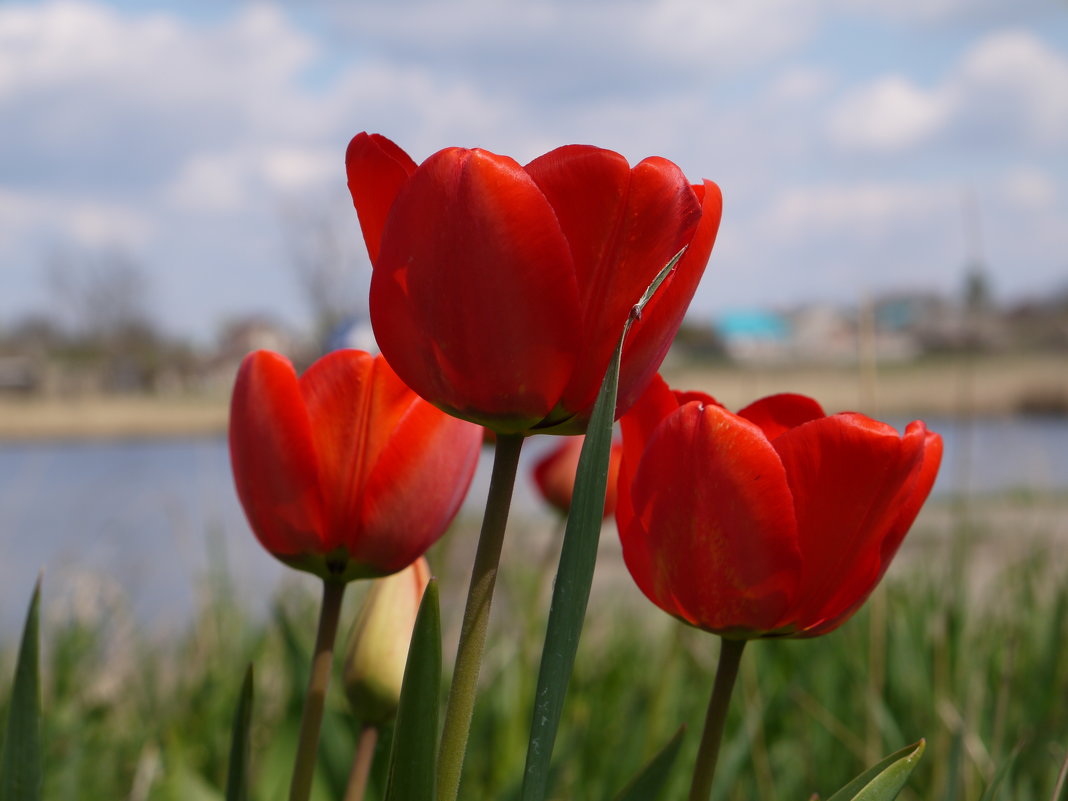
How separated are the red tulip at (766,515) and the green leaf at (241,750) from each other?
174 millimetres

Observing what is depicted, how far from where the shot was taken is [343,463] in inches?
18.8

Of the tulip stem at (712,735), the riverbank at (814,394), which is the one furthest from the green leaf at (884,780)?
the riverbank at (814,394)

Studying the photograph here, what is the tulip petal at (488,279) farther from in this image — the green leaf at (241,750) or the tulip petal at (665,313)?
the green leaf at (241,750)

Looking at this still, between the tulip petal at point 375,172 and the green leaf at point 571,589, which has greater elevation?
the tulip petal at point 375,172

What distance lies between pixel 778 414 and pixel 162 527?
5018 millimetres

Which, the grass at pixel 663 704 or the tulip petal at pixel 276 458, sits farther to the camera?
the grass at pixel 663 704

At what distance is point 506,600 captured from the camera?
2264 mm

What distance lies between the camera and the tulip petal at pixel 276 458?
47cm

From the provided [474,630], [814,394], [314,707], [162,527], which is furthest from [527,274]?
[814,394]

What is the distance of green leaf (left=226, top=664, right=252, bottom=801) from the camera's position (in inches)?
17.3

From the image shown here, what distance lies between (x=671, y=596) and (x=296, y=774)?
17 cm

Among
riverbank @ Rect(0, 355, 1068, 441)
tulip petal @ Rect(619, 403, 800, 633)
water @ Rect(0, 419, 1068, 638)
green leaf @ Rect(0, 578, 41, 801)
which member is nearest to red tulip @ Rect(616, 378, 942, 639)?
tulip petal @ Rect(619, 403, 800, 633)

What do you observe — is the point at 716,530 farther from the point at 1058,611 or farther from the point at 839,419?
the point at 1058,611

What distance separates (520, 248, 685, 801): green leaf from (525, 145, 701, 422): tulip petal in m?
0.04
